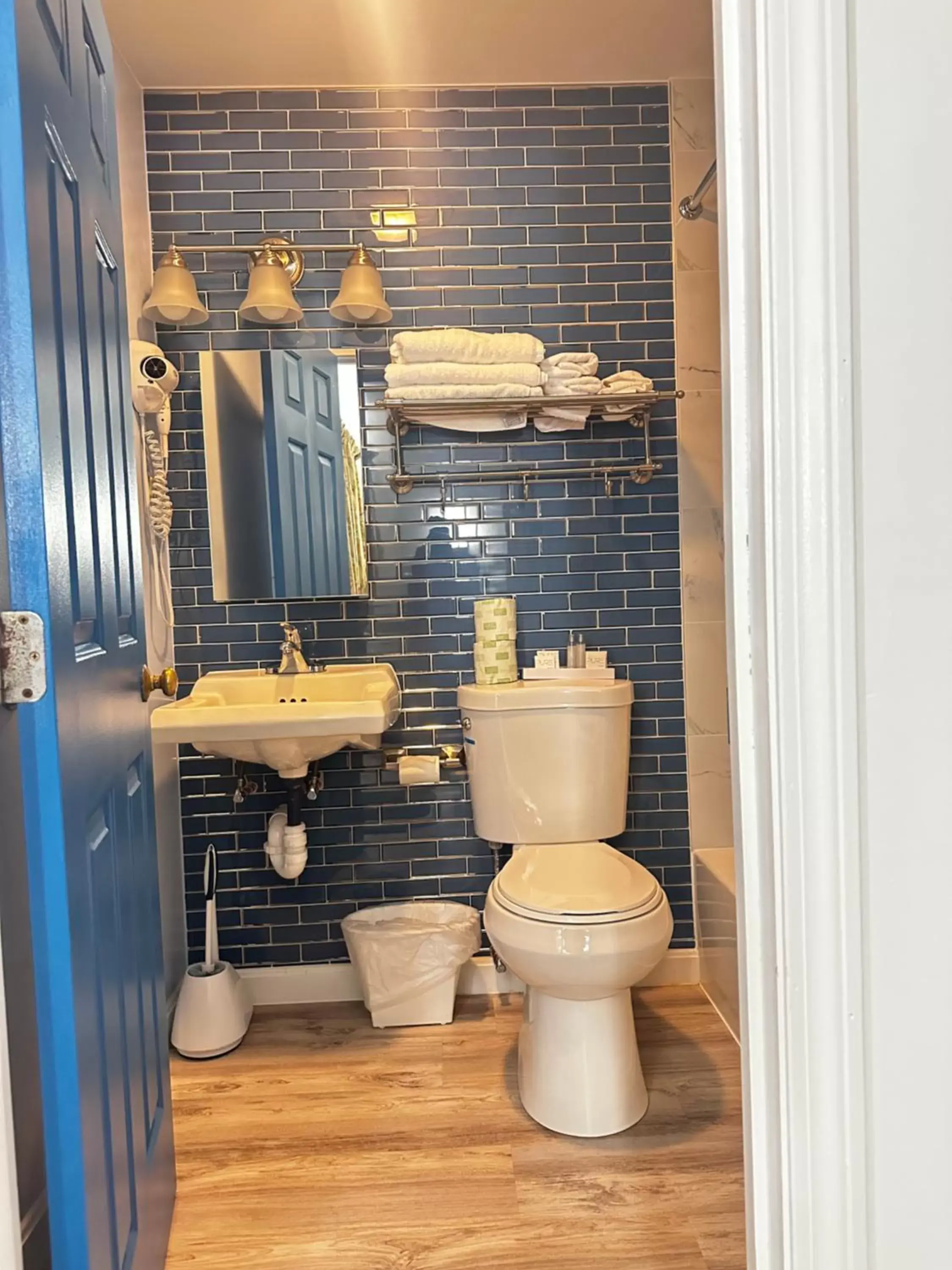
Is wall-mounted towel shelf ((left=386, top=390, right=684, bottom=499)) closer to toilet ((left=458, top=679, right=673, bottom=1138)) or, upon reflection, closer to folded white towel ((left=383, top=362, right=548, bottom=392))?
folded white towel ((left=383, top=362, right=548, bottom=392))

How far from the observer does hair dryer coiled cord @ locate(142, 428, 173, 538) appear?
226 centimetres

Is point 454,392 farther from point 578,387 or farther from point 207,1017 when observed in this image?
point 207,1017

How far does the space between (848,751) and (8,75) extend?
0.99m

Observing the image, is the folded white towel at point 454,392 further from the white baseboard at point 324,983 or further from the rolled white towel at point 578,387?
the white baseboard at point 324,983

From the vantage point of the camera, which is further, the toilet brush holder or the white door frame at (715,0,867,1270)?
the toilet brush holder

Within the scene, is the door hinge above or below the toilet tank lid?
above

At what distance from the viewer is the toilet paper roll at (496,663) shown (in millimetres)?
2318

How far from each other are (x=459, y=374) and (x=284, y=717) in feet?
3.13

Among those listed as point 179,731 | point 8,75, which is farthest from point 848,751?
point 179,731

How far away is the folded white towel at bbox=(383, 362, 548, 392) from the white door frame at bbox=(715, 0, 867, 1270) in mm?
1532

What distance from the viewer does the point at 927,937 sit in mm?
667

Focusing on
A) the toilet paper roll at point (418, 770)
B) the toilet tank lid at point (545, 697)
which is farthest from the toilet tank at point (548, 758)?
the toilet paper roll at point (418, 770)

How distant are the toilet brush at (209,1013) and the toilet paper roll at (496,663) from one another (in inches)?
35.1

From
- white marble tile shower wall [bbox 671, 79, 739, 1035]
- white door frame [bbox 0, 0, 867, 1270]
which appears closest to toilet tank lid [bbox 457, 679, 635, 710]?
white marble tile shower wall [bbox 671, 79, 739, 1035]
